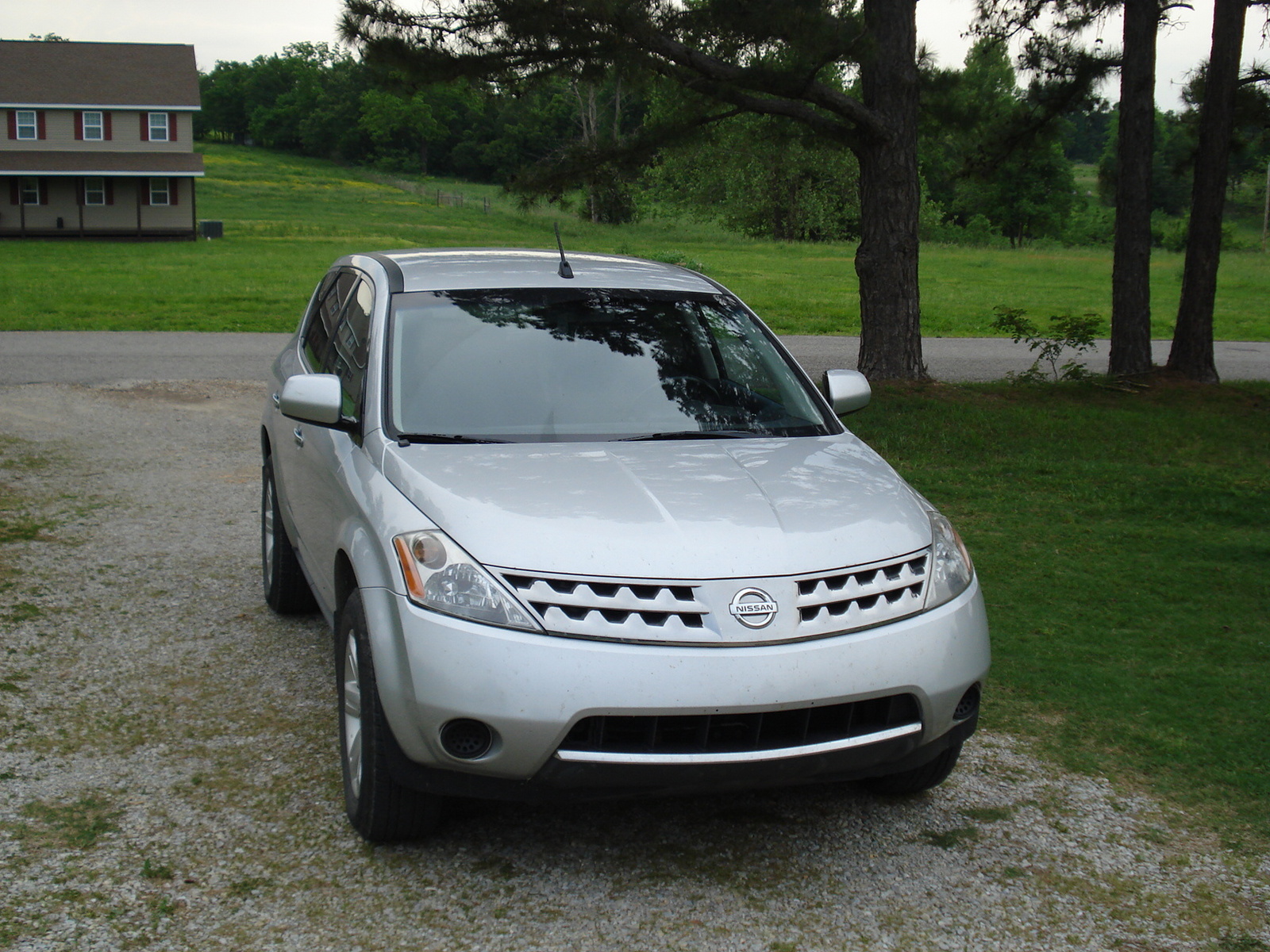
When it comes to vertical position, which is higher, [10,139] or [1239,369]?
[10,139]

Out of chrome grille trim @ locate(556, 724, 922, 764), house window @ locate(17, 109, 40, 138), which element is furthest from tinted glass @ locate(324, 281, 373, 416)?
house window @ locate(17, 109, 40, 138)

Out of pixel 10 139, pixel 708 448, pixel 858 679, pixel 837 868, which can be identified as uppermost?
pixel 10 139

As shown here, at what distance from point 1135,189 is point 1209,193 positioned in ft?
2.84

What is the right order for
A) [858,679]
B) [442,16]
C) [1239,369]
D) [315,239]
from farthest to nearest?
[315,239] → [1239,369] → [442,16] → [858,679]

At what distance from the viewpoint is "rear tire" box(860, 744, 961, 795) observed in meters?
3.85

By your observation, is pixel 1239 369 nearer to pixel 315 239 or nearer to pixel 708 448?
pixel 708 448

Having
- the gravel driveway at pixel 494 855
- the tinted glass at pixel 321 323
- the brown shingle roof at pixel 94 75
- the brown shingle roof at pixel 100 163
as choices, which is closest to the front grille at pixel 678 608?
the gravel driveway at pixel 494 855

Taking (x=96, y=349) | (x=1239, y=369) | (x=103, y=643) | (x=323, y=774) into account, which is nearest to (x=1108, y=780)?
(x=323, y=774)

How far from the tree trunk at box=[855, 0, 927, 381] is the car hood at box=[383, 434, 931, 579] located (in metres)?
9.23

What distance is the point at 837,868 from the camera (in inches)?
140

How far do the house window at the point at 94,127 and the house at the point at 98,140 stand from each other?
3cm

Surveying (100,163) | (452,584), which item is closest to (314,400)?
(452,584)

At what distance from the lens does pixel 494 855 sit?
3.58 metres

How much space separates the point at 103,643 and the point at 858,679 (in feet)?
11.7
